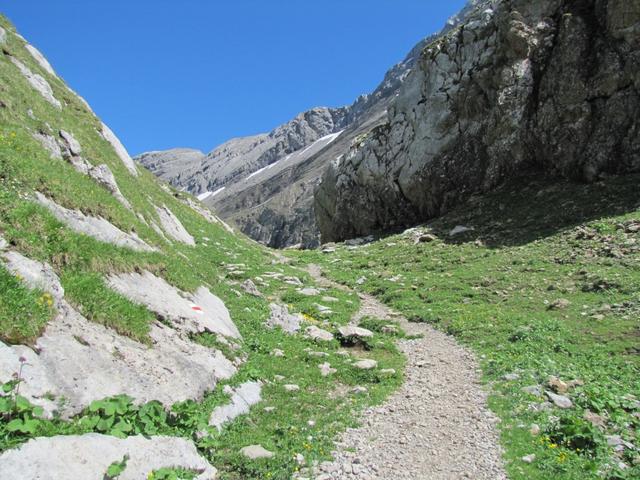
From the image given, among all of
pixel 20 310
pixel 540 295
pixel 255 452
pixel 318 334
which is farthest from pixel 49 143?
pixel 540 295

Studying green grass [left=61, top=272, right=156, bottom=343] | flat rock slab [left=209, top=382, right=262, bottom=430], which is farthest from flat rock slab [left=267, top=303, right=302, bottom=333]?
green grass [left=61, top=272, right=156, bottom=343]

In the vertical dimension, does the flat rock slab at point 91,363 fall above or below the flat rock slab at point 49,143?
below

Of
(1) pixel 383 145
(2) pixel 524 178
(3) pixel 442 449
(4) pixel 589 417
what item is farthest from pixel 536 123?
(3) pixel 442 449

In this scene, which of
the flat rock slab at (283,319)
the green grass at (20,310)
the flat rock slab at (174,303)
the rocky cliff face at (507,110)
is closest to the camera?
the green grass at (20,310)

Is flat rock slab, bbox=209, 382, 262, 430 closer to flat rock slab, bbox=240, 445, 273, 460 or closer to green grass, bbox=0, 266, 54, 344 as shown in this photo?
flat rock slab, bbox=240, 445, 273, 460

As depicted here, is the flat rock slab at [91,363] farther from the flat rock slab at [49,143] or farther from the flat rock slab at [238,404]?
the flat rock slab at [49,143]

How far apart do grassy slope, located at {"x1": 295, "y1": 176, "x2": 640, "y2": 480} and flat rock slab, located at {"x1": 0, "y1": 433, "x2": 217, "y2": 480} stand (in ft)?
21.9

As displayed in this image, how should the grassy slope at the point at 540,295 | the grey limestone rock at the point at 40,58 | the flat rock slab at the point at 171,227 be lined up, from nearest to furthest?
the grassy slope at the point at 540,295 < the flat rock slab at the point at 171,227 < the grey limestone rock at the point at 40,58

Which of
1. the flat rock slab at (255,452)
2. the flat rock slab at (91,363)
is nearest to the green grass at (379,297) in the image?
the flat rock slab at (255,452)

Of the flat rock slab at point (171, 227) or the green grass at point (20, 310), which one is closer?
the green grass at point (20, 310)

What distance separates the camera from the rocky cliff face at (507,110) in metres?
33.6

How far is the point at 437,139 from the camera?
4509 centimetres

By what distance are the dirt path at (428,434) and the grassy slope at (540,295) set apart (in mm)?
563

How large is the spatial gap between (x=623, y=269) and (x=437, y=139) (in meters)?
25.9
